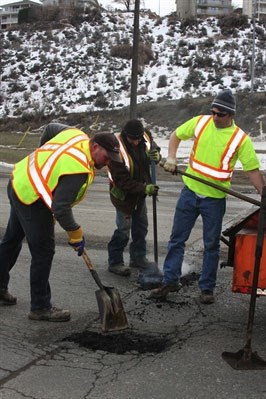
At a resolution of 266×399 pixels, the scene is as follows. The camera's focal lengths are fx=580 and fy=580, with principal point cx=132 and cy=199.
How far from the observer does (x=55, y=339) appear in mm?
4293

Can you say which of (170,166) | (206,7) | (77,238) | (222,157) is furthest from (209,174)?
(206,7)

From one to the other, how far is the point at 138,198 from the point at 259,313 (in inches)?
72.5

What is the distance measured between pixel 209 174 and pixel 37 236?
62.6 inches

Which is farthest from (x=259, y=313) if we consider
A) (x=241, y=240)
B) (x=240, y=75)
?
(x=240, y=75)

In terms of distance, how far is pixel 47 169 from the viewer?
427 centimetres

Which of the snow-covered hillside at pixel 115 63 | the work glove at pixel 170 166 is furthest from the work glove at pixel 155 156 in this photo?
the snow-covered hillside at pixel 115 63

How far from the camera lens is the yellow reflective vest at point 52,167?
4.14 meters

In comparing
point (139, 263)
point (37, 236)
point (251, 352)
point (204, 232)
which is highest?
point (37, 236)

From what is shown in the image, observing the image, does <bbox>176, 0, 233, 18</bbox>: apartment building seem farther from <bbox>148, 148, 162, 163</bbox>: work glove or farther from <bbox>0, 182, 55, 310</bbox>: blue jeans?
<bbox>0, 182, 55, 310</bbox>: blue jeans

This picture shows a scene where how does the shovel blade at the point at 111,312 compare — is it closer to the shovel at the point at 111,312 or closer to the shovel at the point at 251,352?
the shovel at the point at 111,312

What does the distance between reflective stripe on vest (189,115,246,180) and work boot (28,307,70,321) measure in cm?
169

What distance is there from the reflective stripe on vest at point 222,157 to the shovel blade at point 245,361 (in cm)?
169

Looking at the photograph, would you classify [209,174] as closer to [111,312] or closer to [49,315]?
[111,312]

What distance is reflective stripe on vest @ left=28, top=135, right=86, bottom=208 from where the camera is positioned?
4.23 metres
